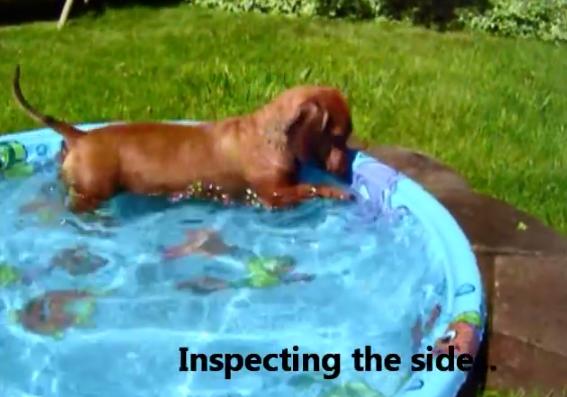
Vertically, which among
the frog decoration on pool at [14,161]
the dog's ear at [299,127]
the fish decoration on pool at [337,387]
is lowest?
the fish decoration on pool at [337,387]

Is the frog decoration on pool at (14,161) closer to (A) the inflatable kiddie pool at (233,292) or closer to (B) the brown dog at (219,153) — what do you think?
(A) the inflatable kiddie pool at (233,292)

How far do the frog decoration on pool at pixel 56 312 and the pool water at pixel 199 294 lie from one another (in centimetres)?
4

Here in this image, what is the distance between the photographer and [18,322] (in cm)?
461

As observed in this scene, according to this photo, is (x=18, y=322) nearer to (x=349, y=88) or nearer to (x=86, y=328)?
(x=86, y=328)

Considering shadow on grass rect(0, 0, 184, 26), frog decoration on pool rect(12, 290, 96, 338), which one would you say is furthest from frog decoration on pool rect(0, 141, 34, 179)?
shadow on grass rect(0, 0, 184, 26)

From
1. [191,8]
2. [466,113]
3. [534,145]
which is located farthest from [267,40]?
[534,145]

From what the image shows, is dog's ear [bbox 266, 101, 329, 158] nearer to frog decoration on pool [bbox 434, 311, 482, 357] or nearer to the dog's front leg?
the dog's front leg

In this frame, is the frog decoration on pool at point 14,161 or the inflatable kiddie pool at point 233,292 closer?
the inflatable kiddie pool at point 233,292

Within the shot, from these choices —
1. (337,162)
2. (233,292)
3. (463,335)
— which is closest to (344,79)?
(337,162)

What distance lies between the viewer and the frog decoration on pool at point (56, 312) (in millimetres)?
4570

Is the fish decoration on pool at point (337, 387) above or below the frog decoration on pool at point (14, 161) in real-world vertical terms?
below

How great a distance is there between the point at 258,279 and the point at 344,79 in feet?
9.00

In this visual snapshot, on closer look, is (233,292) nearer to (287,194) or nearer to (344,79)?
(287,194)

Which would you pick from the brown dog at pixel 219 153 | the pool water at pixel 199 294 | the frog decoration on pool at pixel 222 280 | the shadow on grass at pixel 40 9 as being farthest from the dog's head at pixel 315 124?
the shadow on grass at pixel 40 9
